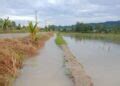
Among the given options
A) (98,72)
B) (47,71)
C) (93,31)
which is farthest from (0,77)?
(93,31)

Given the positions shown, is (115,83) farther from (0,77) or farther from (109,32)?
(109,32)

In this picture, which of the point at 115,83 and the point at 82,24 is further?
the point at 82,24

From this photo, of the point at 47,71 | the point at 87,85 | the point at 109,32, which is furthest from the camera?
the point at 109,32

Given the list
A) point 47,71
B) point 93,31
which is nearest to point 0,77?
point 47,71

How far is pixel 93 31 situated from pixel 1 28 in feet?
→ 187

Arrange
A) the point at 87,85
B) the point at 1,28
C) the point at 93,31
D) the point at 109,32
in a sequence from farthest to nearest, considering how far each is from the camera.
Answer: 1. the point at 93,31
2. the point at 109,32
3. the point at 1,28
4. the point at 87,85

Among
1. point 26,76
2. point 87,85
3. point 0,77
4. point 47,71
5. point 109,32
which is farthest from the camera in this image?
point 109,32

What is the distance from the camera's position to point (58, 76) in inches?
553

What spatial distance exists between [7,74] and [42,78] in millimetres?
2032

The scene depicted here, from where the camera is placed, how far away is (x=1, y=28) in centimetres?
9612

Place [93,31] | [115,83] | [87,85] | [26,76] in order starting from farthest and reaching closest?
[93,31] → [26,76] → [115,83] → [87,85]

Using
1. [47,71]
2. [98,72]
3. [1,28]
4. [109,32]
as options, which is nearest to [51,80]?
[47,71]

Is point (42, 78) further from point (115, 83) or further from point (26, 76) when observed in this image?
point (115, 83)

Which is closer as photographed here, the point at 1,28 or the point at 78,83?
the point at 78,83
